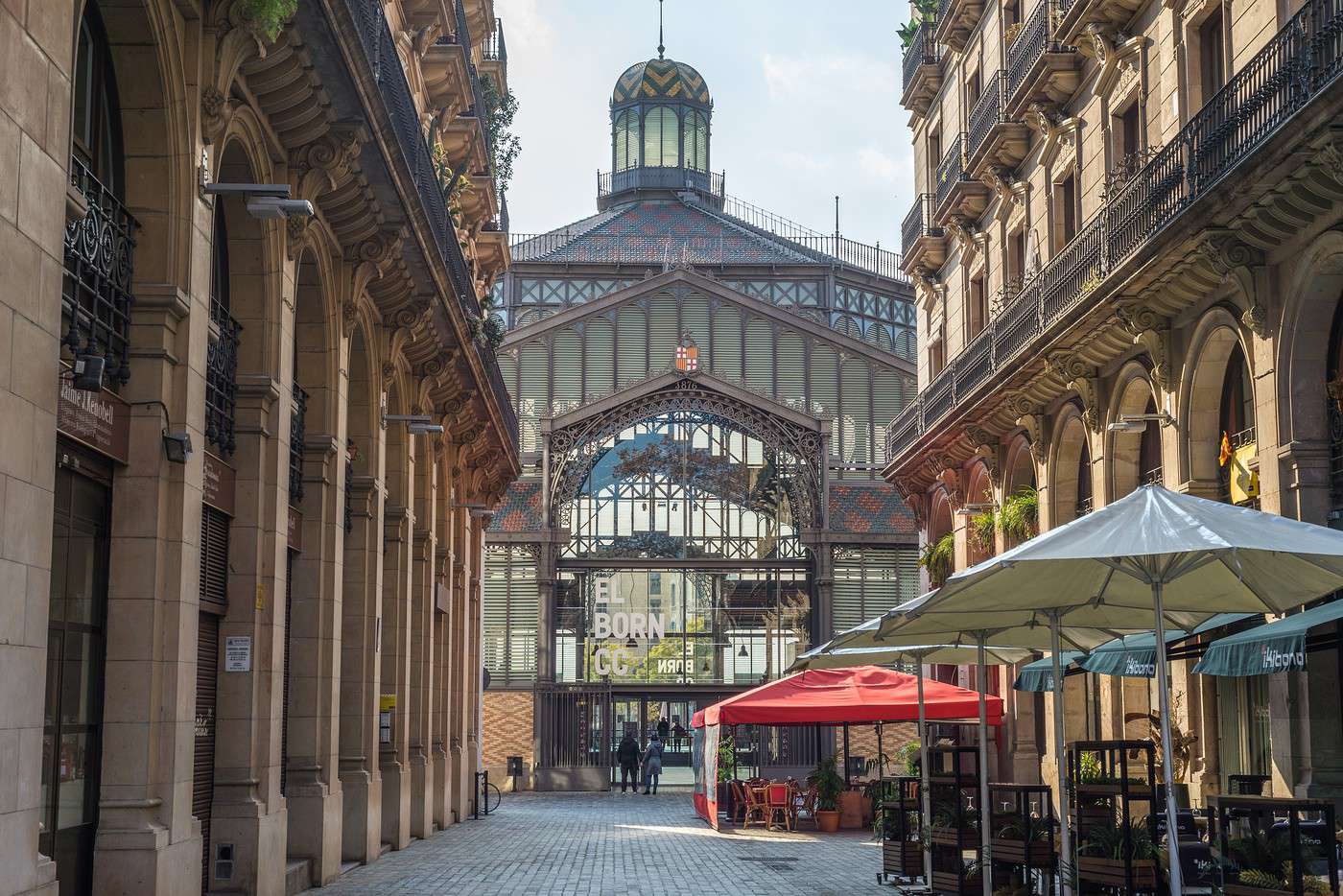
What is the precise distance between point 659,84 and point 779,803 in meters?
41.7

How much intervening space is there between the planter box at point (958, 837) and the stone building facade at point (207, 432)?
6.77 m

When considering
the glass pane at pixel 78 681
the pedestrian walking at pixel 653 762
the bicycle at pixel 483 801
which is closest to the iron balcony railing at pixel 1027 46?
the bicycle at pixel 483 801

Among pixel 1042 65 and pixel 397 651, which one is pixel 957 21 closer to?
pixel 1042 65

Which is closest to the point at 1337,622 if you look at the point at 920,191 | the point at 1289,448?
the point at 1289,448

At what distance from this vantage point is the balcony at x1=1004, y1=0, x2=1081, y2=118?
1137 inches

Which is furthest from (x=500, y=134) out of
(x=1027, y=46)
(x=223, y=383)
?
(x=223, y=383)

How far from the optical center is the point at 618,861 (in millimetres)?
24406

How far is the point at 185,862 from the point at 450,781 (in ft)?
69.8

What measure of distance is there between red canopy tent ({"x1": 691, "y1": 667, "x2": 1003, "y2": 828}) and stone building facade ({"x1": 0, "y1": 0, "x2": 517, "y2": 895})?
5651mm

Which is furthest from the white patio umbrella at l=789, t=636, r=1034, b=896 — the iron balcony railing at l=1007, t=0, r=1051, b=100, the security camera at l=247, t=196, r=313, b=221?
the iron balcony railing at l=1007, t=0, r=1051, b=100

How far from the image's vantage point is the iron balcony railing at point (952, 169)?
36.1m

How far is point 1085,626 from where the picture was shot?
16.0 meters

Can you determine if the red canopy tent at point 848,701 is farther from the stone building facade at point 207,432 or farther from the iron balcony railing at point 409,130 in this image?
the iron balcony railing at point 409,130

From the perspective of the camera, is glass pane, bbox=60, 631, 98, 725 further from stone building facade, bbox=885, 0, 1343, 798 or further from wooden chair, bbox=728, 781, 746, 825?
wooden chair, bbox=728, 781, 746, 825
